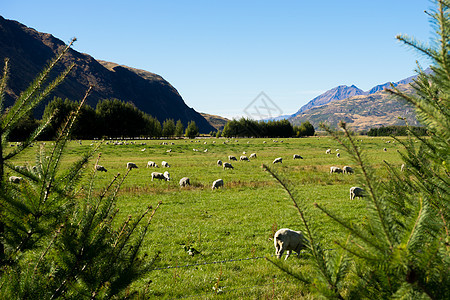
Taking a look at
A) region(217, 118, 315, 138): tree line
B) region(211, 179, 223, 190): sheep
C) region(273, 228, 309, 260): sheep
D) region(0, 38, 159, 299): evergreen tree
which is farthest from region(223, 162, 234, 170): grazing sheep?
region(217, 118, 315, 138): tree line

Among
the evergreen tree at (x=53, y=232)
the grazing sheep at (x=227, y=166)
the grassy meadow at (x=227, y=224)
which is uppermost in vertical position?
the evergreen tree at (x=53, y=232)

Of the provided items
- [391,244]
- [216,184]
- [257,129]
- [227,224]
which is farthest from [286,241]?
[257,129]

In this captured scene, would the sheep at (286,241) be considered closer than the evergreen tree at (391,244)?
No

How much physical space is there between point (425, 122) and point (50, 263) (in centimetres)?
351

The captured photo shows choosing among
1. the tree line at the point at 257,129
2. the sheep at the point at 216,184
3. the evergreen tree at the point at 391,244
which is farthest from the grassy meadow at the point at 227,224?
the tree line at the point at 257,129

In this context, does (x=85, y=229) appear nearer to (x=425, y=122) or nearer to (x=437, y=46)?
(x=425, y=122)

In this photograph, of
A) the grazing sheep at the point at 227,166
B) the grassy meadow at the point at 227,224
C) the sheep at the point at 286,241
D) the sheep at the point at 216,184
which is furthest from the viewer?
the grazing sheep at the point at 227,166

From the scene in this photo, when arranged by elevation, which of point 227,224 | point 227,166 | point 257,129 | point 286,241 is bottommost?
point 227,224

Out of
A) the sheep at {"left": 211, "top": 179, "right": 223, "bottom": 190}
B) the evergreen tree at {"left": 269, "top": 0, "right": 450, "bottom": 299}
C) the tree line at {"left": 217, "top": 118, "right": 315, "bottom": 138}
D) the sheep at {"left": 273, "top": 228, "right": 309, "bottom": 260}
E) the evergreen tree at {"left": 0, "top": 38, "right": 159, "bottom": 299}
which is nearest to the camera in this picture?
the evergreen tree at {"left": 269, "top": 0, "right": 450, "bottom": 299}

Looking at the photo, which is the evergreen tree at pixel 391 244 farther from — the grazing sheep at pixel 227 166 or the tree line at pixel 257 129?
the tree line at pixel 257 129

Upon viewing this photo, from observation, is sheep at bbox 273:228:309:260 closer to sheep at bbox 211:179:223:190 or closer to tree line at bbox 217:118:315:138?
sheep at bbox 211:179:223:190

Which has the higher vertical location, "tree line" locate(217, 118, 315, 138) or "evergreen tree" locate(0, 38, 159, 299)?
"tree line" locate(217, 118, 315, 138)

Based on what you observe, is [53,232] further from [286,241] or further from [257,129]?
[257,129]

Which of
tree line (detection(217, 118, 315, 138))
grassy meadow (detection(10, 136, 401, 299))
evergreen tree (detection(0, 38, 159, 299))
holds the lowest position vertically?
grassy meadow (detection(10, 136, 401, 299))
